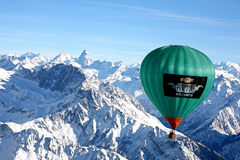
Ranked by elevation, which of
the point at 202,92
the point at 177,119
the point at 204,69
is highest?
the point at 204,69

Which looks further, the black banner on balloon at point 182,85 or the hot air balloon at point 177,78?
the hot air balloon at point 177,78

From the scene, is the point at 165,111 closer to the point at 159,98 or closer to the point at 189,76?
the point at 159,98

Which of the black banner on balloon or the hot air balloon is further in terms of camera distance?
the hot air balloon

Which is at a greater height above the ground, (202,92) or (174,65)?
(174,65)

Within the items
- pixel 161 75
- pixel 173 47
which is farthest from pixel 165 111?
pixel 173 47

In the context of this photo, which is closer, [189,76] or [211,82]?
[189,76]
